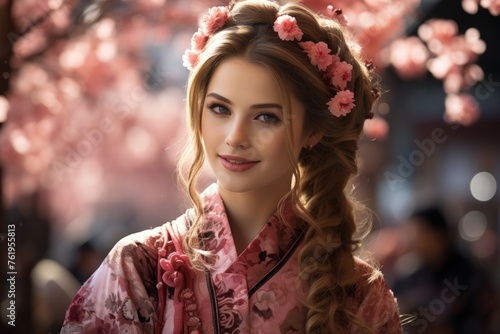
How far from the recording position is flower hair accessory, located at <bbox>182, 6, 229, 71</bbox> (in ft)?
7.93

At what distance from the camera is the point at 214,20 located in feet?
7.92

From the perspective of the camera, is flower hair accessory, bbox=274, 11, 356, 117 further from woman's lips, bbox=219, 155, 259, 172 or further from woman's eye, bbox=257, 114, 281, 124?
woman's lips, bbox=219, 155, 259, 172

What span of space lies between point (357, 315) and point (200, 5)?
2.72m

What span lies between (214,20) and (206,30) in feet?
0.12

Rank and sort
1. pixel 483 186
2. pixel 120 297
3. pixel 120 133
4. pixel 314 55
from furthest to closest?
pixel 483 186 → pixel 120 133 → pixel 314 55 → pixel 120 297

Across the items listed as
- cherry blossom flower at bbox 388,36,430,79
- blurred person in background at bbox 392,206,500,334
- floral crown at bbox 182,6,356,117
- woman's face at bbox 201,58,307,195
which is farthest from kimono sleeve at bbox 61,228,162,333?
cherry blossom flower at bbox 388,36,430,79

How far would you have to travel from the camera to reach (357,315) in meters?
2.37

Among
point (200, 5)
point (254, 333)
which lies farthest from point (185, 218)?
point (200, 5)

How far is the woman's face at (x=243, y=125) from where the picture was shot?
2252 millimetres

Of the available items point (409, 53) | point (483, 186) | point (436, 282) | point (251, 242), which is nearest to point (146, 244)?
point (251, 242)

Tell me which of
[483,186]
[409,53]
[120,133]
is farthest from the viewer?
[483,186]

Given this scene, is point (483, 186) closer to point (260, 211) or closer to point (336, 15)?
point (336, 15)

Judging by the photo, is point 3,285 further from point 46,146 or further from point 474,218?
point 474,218

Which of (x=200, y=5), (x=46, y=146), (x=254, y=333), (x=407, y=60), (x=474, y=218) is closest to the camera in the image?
(x=254, y=333)
